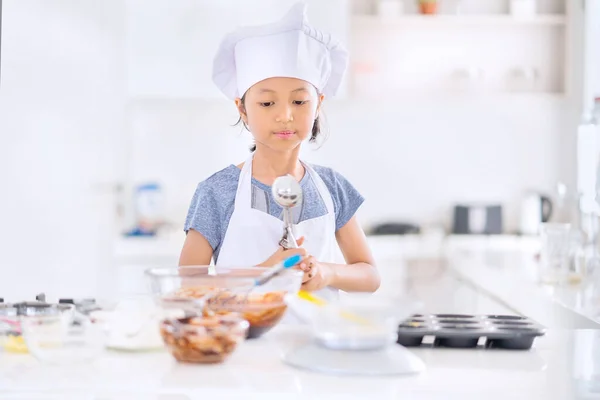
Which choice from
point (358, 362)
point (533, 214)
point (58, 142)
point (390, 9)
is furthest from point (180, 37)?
point (358, 362)

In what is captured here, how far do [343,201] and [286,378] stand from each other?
931mm

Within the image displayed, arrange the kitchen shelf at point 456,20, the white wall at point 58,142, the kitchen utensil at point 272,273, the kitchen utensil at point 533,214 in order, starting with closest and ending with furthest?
the kitchen utensil at point 272,273, the white wall at point 58,142, the kitchen utensil at point 533,214, the kitchen shelf at point 456,20

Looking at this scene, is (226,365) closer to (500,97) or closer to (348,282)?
(348,282)

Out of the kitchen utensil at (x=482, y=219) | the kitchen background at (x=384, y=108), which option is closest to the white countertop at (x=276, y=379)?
the kitchen background at (x=384, y=108)

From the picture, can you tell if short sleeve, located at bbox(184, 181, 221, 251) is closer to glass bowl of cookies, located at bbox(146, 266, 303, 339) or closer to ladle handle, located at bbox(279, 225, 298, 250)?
ladle handle, located at bbox(279, 225, 298, 250)

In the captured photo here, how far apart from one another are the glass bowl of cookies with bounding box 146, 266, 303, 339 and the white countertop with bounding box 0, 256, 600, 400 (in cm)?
4

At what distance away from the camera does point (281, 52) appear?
1785mm

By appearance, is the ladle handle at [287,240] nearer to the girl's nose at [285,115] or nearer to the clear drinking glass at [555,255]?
the girl's nose at [285,115]

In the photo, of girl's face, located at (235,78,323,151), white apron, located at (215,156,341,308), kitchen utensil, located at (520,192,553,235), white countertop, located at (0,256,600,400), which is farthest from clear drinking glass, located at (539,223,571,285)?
kitchen utensil, located at (520,192,553,235)

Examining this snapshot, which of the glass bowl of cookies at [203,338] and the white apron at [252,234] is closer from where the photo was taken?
the glass bowl of cookies at [203,338]

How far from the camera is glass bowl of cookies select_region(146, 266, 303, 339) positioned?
1.26 metres

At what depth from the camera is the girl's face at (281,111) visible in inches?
69.6

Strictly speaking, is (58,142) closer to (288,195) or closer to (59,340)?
(288,195)

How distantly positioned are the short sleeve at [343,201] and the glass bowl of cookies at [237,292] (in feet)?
2.14
